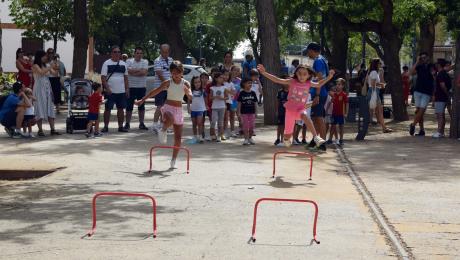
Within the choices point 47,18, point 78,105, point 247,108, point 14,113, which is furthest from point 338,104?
point 47,18

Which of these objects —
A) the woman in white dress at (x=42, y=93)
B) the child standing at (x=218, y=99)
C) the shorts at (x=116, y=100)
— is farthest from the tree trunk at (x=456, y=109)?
the woman in white dress at (x=42, y=93)

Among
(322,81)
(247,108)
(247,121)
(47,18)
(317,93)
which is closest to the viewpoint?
(322,81)

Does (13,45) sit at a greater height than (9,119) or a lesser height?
greater

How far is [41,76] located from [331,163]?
7.35 metres

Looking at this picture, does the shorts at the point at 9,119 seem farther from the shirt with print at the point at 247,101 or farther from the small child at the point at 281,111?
the small child at the point at 281,111

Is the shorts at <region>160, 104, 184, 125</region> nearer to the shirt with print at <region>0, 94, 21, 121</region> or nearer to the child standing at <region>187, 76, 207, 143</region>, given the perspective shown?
the child standing at <region>187, 76, 207, 143</region>

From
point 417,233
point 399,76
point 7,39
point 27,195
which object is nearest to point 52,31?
point 7,39

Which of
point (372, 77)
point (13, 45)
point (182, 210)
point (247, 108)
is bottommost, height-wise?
point (182, 210)

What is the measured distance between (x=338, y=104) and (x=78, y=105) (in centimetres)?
603

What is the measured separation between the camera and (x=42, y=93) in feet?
62.6

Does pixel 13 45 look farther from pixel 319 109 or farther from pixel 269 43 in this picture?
pixel 319 109

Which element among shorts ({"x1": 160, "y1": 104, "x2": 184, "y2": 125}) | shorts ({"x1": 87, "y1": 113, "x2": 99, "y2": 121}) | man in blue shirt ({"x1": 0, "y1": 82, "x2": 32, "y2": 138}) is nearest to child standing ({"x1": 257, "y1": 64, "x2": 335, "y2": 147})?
shorts ({"x1": 160, "y1": 104, "x2": 184, "y2": 125})

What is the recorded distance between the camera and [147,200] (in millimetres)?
10484

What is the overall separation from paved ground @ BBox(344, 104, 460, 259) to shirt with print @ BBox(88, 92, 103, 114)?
17.6 ft
